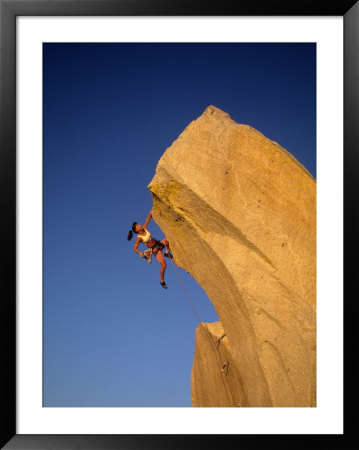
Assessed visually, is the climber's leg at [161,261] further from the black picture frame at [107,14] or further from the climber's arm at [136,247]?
the black picture frame at [107,14]

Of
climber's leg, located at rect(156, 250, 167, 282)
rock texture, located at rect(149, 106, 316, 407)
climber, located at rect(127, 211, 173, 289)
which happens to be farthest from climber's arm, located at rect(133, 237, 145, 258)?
rock texture, located at rect(149, 106, 316, 407)

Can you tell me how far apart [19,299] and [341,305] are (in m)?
2.99

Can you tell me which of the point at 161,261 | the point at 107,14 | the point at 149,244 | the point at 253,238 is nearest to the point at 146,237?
the point at 149,244

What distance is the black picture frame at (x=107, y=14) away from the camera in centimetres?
395

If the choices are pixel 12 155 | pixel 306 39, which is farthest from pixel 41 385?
pixel 306 39

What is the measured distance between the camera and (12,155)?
4051 millimetres

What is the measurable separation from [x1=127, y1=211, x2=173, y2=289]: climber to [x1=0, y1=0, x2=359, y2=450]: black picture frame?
11.7 ft

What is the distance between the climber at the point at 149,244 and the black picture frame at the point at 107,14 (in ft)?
11.7

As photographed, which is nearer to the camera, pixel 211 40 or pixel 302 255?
pixel 211 40

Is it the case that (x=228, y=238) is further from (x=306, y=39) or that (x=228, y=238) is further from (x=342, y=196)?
(x=306, y=39)

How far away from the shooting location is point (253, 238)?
5582mm

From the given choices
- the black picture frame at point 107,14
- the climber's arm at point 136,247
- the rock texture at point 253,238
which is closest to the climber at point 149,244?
the climber's arm at point 136,247

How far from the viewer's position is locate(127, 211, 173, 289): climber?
24.6 ft

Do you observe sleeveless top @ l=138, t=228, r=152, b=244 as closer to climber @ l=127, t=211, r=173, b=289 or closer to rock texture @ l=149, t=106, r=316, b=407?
climber @ l=127, t=211, r=173, b=289
